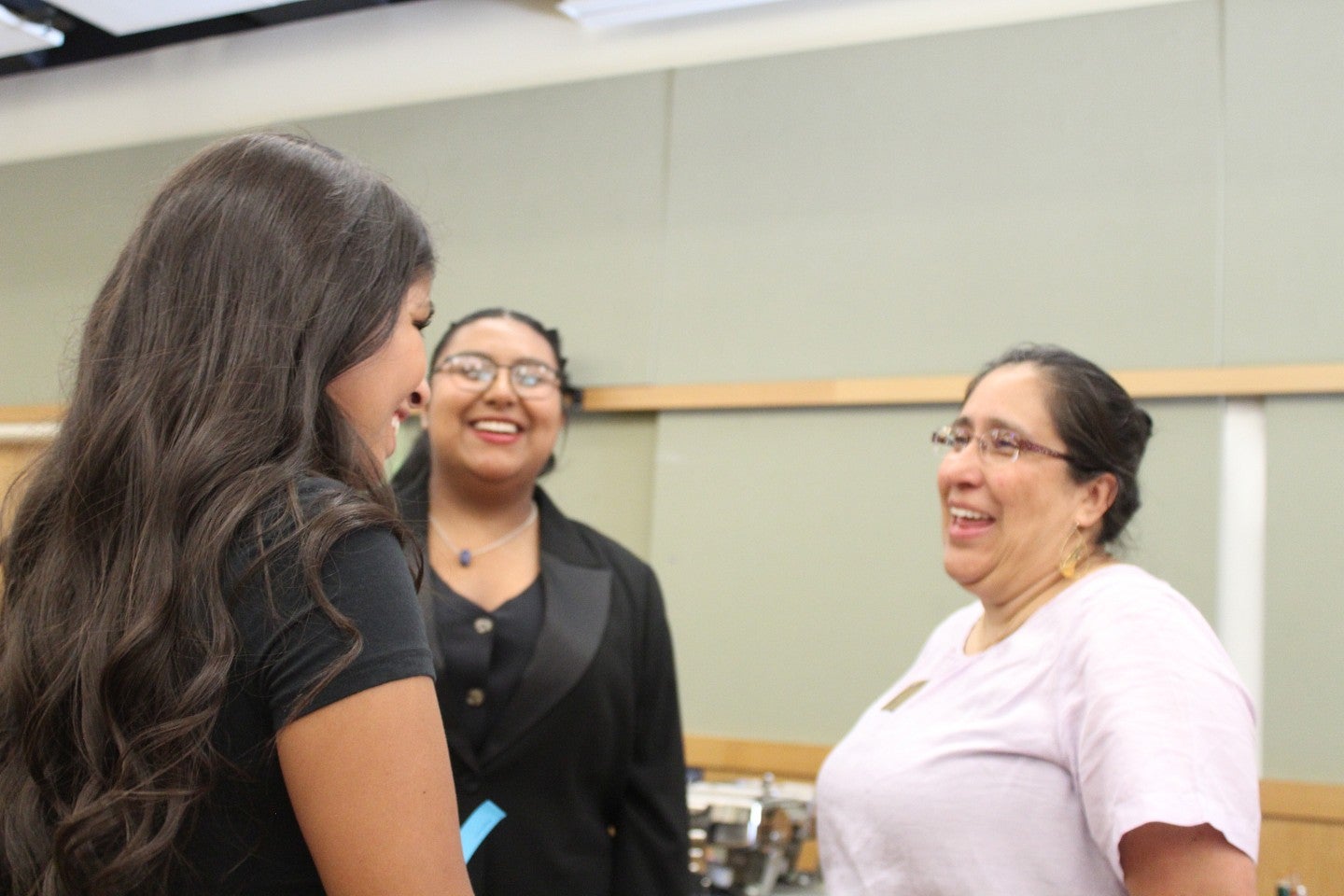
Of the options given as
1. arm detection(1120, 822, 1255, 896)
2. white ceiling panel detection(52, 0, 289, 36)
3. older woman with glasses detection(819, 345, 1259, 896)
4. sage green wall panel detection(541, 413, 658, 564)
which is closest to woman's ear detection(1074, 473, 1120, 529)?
older woman with glasses detection(819, 345, 1259, 896)

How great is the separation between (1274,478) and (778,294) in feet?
4.34

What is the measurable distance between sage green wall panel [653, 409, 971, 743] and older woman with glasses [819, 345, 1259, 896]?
1.20 metres

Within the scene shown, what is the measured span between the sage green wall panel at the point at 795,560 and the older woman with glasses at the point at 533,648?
43.6 inches

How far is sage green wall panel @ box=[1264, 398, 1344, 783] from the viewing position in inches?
110

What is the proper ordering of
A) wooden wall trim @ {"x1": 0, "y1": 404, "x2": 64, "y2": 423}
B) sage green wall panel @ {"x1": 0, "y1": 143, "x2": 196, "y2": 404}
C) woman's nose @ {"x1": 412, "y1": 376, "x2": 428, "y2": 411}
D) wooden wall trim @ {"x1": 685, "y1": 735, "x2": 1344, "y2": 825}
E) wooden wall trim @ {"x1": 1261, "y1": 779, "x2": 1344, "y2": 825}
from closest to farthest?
woman's nose @ {"x1": 412, "y1": 376, "x2": 428, "y2": 411} < wooden wall trim @ {"x1": 1261, "y1": 779, "x2": 1344, "y2": 825} < wooden wall trim @ {"x1": 685, "y1": 735, "x2": 1344, "y2": 825} < wooden wall trim @ {"x1": 0, "y1": 404, "x2": 64, "y2": 423} < sage green wall panel @ {"x1": 0, "y1": 143, "x2": 196, "y2": 404}

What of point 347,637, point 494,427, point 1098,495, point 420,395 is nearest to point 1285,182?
point 1098,495

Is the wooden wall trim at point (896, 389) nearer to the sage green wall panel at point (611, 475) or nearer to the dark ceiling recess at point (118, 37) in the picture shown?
the sage green wall panel at point (611, 475)

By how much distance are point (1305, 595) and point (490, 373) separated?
6.14ft

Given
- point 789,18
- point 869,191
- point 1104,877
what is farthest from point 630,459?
point 1104,877

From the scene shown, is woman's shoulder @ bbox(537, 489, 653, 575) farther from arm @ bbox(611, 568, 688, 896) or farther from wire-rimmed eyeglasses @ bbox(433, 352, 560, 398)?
wire-rimmed eyeglasses @ bbox(433, 352, 560, 398)

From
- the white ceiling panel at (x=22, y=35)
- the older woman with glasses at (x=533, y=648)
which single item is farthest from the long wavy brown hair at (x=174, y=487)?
the white ceiling panel at (x=22, y=35)

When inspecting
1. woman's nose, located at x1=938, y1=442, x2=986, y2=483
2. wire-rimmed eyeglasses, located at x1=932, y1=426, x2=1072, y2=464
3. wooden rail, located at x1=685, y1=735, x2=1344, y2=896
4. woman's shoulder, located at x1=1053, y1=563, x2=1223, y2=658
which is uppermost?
wire-rimmed eyeglasses, located at x1=932, y1=426, x2=1072, y2=464

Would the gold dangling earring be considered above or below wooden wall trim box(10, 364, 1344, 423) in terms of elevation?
below

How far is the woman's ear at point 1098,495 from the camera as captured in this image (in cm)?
183
